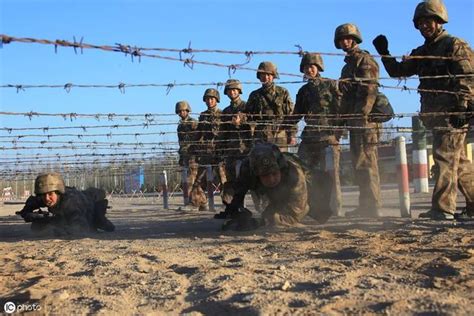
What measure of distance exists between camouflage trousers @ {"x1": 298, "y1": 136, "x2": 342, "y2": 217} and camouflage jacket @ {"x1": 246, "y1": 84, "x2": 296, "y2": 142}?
794 millimetres

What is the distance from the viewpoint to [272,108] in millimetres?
10406

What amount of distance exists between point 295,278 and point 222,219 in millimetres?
5430

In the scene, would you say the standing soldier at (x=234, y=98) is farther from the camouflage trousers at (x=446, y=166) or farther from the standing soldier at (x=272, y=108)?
the camouflage trousers at (x=446, y=166)

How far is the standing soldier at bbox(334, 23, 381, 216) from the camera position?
27.8 ft

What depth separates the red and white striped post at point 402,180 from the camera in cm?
816

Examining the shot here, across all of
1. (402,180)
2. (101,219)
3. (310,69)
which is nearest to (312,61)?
(310,69)

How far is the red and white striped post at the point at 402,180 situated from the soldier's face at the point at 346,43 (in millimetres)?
1483

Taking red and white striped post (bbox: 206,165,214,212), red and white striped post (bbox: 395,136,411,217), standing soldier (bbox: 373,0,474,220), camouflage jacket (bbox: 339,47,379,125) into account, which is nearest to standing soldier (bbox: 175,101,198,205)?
red and white striped post (bbox: 206,165,214,212)

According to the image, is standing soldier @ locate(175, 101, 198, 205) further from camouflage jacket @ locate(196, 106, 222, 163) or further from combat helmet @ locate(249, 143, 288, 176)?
combat helmet @ locate(249, 143, 288, 176)

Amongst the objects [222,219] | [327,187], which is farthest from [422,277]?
[222,219]

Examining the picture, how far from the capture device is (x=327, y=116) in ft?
28.8

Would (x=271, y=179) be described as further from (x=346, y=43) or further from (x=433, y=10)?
(x=433, y=10)

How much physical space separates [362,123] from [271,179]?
1955mm

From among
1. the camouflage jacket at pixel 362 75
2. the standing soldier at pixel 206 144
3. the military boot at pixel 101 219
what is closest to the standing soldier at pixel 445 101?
the camouflage jacket at pixel 362 75
